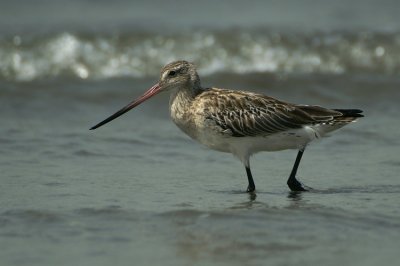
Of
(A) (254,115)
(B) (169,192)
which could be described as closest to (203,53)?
(A) (254,115)

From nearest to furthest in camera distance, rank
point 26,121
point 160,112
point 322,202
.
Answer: point 322,202
point 26,121
point 160,112

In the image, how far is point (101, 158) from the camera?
35.0 ft

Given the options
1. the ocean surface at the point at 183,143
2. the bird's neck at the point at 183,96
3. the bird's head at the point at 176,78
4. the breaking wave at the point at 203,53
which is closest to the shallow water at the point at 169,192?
the ocean surface at the point at 183,143

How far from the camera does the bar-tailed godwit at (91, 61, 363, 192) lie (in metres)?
9.30

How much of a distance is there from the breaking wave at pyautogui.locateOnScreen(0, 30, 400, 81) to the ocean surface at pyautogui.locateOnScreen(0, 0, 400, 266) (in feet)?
0.11

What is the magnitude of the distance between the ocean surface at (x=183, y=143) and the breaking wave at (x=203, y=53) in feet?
0.11

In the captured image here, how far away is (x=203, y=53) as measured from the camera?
16.8m

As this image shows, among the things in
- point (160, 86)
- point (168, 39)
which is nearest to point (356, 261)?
point (160, 86)

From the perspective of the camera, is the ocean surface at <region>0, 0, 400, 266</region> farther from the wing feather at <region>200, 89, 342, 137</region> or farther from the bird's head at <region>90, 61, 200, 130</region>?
the bird's head at <region>90, 61, 200, 130</region>

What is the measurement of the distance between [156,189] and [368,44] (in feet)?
30.5

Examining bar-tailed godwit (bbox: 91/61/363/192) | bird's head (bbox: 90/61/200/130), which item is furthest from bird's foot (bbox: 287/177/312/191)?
bird's head (bbox: 90/61/200/130)

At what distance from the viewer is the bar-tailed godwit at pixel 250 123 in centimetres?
930

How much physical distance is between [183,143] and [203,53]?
17.9 feet

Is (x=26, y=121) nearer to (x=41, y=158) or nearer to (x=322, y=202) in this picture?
(x=41, y=158)
